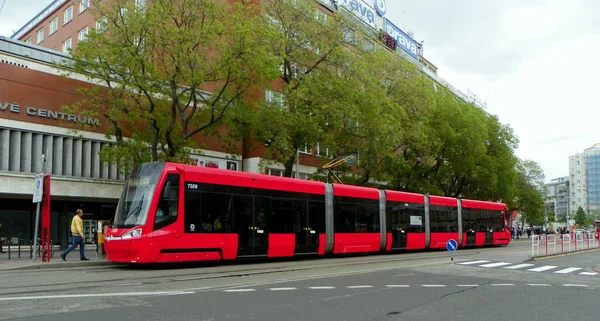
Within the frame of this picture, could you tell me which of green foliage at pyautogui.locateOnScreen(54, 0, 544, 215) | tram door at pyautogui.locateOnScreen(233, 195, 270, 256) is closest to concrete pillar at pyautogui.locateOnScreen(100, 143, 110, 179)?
green foliage at pyautogui.locateOnScreen(54, 0, 544, 215)

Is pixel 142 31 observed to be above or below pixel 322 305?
above

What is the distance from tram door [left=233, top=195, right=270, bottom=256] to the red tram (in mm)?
35

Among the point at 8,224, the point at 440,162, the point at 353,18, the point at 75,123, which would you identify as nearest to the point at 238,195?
the point at 75,123

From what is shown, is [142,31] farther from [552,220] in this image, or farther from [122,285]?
[552,220]

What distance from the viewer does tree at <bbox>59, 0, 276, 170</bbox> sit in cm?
2345

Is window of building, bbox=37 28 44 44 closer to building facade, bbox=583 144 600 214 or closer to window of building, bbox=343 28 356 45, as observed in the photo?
window of building, bbox=343 28 356 45

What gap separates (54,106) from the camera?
28734mm

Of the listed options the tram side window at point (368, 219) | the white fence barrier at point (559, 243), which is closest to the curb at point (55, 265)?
the tram side window at point (368, 219)

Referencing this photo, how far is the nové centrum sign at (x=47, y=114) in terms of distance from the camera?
26953mm

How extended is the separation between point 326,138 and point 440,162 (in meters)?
18.6

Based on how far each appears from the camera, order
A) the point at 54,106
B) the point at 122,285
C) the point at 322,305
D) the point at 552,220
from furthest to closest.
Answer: the point at 552,220
the point at 54,106
the point at 122,285
the point at 322,305

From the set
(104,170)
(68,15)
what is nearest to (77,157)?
(104,170)

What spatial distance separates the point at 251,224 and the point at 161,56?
8804 millimetres

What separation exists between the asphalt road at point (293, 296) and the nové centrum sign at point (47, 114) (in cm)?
1306
